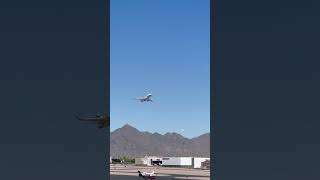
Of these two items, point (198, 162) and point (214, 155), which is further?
point (198, 162)
